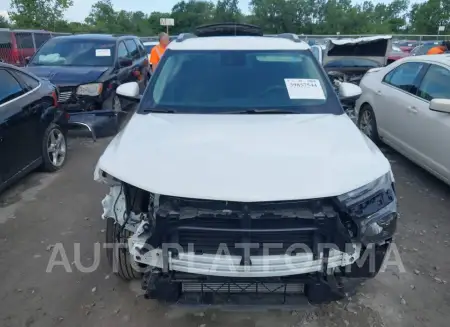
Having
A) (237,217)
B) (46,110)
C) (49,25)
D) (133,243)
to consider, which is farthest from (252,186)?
(49,25)

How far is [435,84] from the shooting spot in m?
4.95

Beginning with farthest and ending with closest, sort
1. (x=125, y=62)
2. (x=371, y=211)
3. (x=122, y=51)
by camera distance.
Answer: (x=122, y=51)
(x=125, y=62)
(x=371, y=211)

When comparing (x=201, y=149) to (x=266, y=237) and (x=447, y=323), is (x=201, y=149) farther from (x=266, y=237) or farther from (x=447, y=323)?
(x=447, y=323)

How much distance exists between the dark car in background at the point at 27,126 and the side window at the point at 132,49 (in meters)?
3.96

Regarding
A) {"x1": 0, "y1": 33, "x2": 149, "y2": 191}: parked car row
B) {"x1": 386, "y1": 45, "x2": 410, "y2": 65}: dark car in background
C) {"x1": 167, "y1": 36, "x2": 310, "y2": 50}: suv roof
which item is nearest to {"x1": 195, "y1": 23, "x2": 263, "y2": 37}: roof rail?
{"x1": 0, "y1": 33, "x2": 149, "y2": 191}: parked car row

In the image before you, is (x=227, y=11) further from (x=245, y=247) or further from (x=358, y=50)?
(x=245, y=247)

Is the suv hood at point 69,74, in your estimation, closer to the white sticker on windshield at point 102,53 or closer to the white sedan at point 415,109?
the white sticker on windshield at point 102,53

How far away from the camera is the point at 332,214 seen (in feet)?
7.44

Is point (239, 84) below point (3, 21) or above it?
above

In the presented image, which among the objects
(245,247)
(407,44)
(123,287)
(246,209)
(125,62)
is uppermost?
(246,209)

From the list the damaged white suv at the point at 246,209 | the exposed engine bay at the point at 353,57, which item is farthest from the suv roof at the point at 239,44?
the exposed engine bay at the point at 353,57

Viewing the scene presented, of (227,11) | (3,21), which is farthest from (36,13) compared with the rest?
(227,11)

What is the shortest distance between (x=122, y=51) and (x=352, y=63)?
521cm

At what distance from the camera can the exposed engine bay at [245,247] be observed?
2.28m
